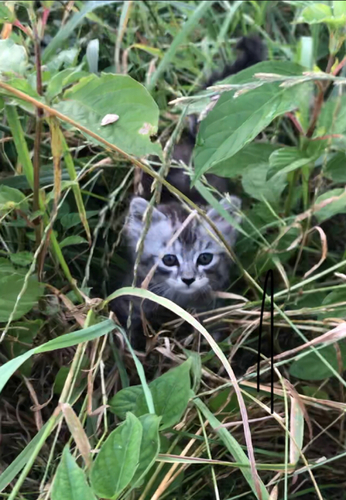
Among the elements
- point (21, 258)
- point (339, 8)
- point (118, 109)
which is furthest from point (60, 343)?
point (339, 8)

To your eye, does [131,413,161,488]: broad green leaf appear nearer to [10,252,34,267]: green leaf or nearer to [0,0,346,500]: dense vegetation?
[0,0,346,500]: dense vegetation

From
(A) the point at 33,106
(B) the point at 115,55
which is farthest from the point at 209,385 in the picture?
(B) the point at 115,55

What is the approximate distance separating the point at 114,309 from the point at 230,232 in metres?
0.40

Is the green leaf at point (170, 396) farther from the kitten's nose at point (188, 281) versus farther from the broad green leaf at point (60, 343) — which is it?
the kitten's nose at point (188, 281)

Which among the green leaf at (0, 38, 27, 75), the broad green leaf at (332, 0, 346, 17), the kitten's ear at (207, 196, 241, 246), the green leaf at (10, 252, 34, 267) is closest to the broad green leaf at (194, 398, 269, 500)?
the green leaf at (10, 252, 34, 267)

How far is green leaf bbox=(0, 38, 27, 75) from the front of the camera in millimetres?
937

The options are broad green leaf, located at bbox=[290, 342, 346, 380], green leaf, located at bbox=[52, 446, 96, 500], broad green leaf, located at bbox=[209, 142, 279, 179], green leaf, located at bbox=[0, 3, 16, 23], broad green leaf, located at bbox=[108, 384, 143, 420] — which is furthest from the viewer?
broad green leaf, located at bbox=[209, 142, 279, 179]

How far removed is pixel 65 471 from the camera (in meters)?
0.74

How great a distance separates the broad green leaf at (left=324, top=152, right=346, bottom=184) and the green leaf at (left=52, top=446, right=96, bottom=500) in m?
0.87

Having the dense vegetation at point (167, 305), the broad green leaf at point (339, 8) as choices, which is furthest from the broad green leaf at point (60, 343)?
the broad green leaf at point (339, 8)

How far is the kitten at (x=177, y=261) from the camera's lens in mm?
1483

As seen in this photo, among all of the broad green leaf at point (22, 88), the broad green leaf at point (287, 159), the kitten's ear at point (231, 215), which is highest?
the broad green leaf at point (22, 88)

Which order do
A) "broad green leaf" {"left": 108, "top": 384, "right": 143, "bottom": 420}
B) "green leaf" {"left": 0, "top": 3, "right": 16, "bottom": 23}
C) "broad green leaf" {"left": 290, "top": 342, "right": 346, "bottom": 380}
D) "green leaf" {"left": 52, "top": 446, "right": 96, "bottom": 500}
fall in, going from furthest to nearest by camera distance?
"broad green leaf" {"left": 290, "top": 342, "right": 346, "bottom": 380} → "broad green leaf" {"left": 108, "top": 384, "right": 143, "bottom": 420} → "green leaf" {"left": 0, "top": 3, "right": 16, "bottom": 23} → "green leaf" {"left": 52, "top": 446, "right": 96, "bottom": 500}

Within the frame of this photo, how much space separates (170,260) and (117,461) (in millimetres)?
795
